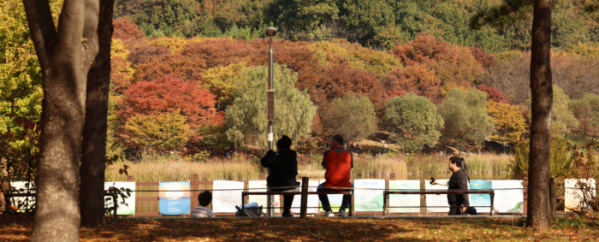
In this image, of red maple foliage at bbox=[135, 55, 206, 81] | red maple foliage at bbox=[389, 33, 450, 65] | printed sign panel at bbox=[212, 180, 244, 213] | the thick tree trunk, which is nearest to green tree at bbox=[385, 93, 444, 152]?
red maple foliage at bbox=[135, 55, 206, 81]

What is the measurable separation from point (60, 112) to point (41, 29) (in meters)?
0.81

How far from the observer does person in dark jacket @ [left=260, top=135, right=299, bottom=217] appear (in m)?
9.88

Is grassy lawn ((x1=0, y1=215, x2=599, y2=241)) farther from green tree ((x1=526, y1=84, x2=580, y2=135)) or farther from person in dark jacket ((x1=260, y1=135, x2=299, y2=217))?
green tree ((x1=526, y1=84, x2=580, y2=135))

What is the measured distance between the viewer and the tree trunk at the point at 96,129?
26.5 ft

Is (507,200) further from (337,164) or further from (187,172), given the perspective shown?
(187,172)

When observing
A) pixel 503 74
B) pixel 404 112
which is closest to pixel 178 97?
pixel 404 112

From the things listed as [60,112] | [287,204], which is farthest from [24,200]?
[60,112]

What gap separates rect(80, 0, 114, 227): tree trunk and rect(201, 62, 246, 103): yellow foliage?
117ft

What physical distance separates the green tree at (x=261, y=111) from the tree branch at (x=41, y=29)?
31.6 metres

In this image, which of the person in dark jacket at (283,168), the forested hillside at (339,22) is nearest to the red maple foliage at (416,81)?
the forested hillside at (339,22)

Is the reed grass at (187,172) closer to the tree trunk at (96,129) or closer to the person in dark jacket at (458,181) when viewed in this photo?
the tree trunk at (96,129)

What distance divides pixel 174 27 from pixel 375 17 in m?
24.9

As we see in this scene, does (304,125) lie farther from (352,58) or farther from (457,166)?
(457,166)

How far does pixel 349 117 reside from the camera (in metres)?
45.2
